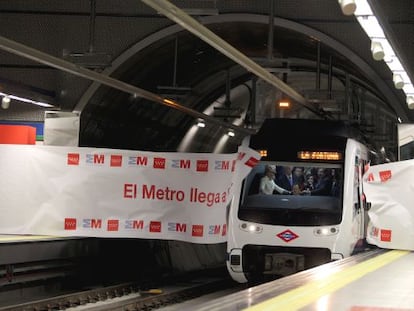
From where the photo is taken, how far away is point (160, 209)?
44.1ft

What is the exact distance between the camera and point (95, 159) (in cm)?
1334

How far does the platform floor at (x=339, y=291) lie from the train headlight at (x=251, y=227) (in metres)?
4.17

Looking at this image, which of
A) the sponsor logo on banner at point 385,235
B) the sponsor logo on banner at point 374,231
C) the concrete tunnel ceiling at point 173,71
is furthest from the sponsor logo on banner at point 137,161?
the sponsor logo on banner at point 385,235

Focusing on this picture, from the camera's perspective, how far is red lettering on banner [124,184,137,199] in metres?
13.4

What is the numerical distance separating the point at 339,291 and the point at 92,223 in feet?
25.3

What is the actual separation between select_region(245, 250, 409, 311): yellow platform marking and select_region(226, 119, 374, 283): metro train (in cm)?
344

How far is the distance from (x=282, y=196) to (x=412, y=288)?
21.6 feet

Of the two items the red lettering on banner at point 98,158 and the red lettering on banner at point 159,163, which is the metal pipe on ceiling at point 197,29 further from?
the red lettering on banner at point 98,158

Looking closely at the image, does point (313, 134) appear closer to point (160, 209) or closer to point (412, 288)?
point (160, 209)

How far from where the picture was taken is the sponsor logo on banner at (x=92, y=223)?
13180 mm

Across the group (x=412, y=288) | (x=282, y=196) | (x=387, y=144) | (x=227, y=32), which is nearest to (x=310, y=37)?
(x=227, y=32)

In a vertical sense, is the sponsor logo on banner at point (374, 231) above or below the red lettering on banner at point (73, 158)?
below

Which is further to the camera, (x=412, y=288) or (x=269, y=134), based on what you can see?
(x=269, y=134)

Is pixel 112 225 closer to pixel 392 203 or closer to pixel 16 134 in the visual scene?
pixel 16 134
